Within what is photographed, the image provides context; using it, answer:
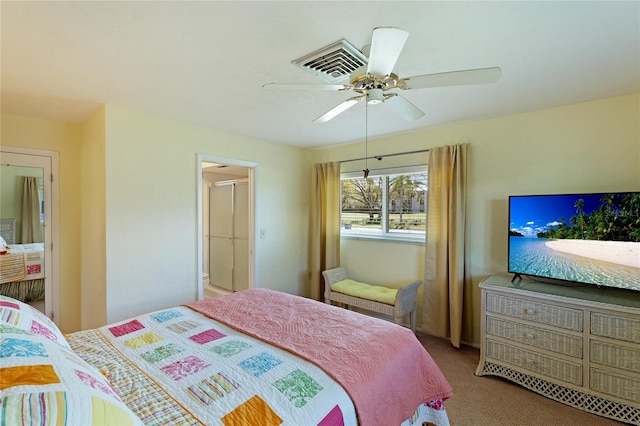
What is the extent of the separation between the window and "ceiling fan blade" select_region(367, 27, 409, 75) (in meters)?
2.23

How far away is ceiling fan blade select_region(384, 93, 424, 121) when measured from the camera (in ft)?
5.68

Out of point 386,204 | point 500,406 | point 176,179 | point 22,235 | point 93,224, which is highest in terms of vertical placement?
point 176,179

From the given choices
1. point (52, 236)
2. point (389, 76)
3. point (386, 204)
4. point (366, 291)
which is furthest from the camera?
point (386, 204)

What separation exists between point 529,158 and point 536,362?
5.83 feet

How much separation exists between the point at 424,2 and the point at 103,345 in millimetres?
2368

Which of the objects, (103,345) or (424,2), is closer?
(424,2)

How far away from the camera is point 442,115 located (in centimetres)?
285

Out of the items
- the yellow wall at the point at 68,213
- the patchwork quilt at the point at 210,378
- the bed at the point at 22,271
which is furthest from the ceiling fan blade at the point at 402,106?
the bed at the point at 22,271

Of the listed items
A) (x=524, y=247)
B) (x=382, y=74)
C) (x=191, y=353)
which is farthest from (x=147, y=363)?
(x=524, y=247)

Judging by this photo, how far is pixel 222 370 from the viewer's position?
1343 mm

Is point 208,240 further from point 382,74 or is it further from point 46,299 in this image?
point 382,74

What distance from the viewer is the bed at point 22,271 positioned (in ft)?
9.36

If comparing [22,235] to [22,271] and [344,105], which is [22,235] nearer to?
[22,271]

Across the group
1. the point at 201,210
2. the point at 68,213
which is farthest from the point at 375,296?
the point at 68,213
